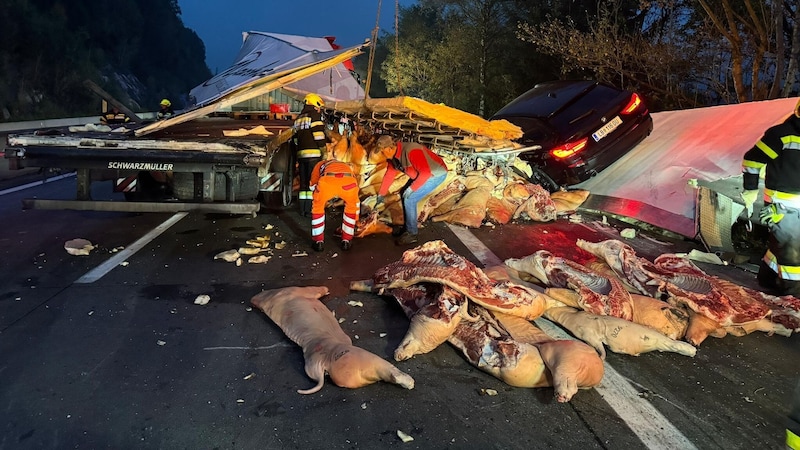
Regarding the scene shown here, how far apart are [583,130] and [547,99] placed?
47.7 inches

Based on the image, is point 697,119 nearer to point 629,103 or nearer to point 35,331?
point 629,103

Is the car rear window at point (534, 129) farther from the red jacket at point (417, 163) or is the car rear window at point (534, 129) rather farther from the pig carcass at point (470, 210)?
the red jacket at point (417, 163)

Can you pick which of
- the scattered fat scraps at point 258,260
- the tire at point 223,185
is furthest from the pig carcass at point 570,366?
the tire at point 223,185

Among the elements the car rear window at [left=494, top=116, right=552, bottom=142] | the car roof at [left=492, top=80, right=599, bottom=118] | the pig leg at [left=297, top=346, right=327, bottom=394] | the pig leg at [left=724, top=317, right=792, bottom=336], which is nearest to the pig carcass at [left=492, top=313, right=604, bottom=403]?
the pig leg at [left=297, top=346, right=327, bottom=394]

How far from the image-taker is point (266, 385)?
3312 mm

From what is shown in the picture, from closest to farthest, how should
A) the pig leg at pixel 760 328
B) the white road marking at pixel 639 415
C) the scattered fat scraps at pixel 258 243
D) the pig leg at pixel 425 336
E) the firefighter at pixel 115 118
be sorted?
the white road marking at pixel 639 415 < the pig leg at pixel 425 336 < the pig leg at pixel 760 328 < the scattered fat scraps at pixel 258 243 < the firefighter at pixel 115 118

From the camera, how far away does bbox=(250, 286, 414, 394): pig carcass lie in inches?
128

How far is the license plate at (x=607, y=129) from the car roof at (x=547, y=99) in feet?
2.41

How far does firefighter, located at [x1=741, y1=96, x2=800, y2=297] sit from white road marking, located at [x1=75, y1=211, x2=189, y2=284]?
5.97m

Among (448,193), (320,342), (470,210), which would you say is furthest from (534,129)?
(320,342)

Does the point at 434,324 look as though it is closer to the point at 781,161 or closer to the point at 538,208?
the point at 781,161

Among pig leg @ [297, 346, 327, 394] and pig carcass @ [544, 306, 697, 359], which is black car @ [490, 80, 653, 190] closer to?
pig carcass @ [544, 306, 697, 359]

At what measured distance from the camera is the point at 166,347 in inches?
149

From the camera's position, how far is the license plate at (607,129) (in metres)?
8.24
